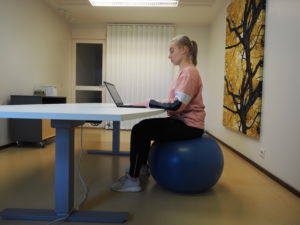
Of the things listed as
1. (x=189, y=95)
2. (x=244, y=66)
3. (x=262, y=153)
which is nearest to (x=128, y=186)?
(x=189, y=95)

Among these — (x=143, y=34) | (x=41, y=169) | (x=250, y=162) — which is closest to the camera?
(x=41, y=169)

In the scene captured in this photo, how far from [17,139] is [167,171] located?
248 centimetres

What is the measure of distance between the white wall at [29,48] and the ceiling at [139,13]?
331 mm

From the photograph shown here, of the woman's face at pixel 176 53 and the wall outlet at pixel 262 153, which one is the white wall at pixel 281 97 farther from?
the woman's face at pixel 176 53

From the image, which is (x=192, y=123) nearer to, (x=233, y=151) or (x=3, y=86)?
(x=233, y=151)

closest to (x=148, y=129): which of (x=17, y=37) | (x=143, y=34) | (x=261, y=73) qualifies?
(x=261, y=73)

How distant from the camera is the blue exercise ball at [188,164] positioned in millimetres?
1752

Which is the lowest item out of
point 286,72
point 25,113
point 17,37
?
point 25,113

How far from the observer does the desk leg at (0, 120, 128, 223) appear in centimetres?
134

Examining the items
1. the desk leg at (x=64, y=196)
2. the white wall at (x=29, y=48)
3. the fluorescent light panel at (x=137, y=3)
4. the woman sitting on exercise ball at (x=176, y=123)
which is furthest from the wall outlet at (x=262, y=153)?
the white wall at (x=29, y=48)

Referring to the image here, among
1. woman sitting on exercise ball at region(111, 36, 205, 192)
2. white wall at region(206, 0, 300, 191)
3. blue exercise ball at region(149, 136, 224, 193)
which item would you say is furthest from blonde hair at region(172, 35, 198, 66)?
white wall at region(206, 0, 300, 191)

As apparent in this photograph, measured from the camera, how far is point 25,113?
101 cm

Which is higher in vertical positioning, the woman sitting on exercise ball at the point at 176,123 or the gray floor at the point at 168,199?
the woman sitting on exercise ball at the point at 176,123

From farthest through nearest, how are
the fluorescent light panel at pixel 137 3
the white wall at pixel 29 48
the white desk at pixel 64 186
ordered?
the fluorescent light panel at pixel 137 3, the white wall at pixel 29 48, the white desk at pixel 64 186
